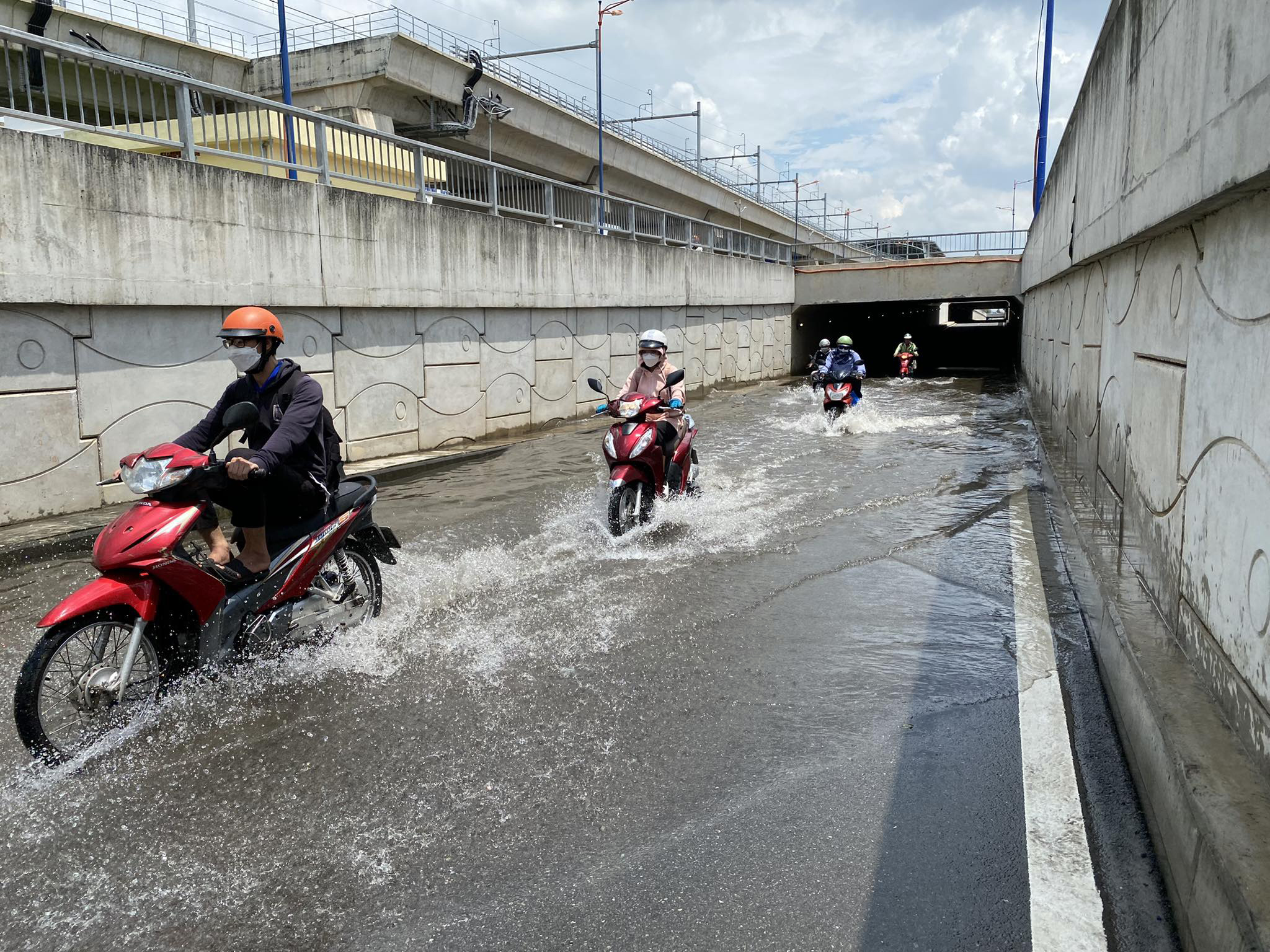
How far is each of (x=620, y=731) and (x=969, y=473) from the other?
8.67m

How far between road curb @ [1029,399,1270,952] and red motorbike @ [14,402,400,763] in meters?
4.02

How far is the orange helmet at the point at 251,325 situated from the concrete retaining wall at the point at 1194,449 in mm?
4311

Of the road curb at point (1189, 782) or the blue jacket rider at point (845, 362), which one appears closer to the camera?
the road curb at point (1189, 782)

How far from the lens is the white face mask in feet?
16.1

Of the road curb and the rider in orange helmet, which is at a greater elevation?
the rider in orange helmet

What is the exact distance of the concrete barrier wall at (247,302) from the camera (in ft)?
27.2

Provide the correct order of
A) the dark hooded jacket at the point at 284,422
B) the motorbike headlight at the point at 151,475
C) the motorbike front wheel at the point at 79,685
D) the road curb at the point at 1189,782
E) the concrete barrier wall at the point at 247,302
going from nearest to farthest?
the road curb at the point at 1189,782
the motorbike front wheel at the point at 79,685
the motorbike headlight at the point at 151,475
the dark hooded jacket at the point at 284,422
the concrete barrier wall at the point at 247,302

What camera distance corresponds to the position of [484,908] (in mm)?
2936

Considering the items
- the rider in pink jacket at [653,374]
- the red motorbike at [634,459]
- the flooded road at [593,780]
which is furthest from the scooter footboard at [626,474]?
the flooded road at [593,780]

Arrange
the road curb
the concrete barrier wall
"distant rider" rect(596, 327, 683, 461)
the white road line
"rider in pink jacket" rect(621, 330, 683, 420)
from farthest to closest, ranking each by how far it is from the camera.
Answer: "rider in pink jacket" rect(621, 330, 683, 420) < "distant rider" rect(596, 327, 683, 461) < the concrete barrier wall < the white road line < the road curb

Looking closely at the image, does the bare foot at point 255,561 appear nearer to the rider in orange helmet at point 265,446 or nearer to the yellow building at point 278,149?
the rider in orange helmet at point 265,446

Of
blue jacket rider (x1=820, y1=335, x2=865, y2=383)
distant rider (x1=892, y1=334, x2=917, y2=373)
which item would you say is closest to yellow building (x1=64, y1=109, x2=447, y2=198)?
blue jacket rider (x1=820, y1=335, x2=865, y2=383)

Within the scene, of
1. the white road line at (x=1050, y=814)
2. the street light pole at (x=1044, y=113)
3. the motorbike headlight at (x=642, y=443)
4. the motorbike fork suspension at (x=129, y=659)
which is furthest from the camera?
the street light pole at (x=1044, y=113)

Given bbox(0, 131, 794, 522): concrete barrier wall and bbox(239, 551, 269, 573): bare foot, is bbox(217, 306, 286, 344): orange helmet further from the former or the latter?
bbox(0, 131, 794, 522): concrete barrier wall
